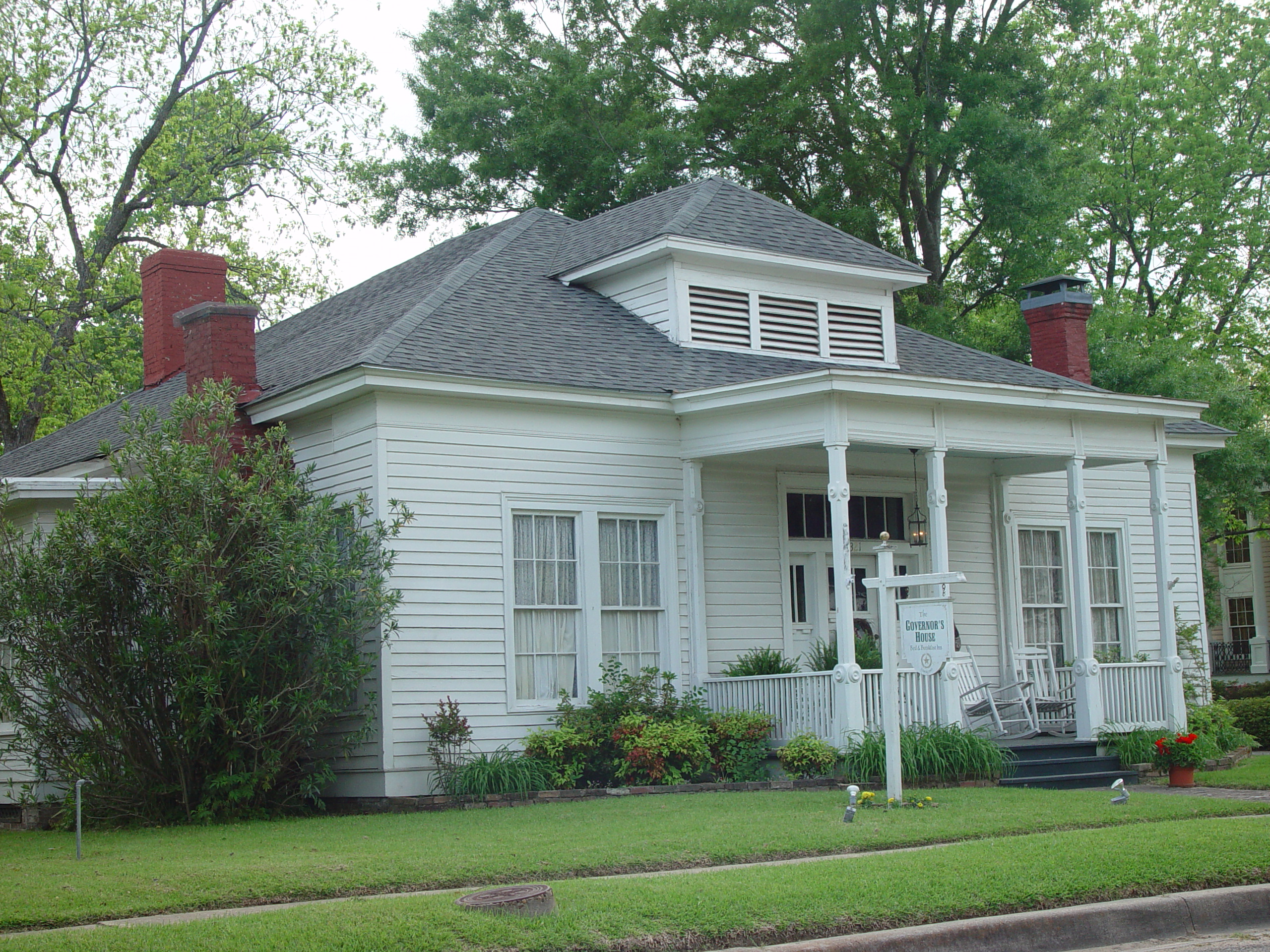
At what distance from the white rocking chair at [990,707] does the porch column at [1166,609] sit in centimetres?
Result: 166

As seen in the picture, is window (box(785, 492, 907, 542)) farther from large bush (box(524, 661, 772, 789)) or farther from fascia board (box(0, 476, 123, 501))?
fascia board (box(0, 476, 123, 501))

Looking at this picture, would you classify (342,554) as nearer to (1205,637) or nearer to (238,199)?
(1205,637)

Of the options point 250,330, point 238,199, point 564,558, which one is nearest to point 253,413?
point 250,330

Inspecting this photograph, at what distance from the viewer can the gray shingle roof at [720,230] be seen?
1833 centimetres

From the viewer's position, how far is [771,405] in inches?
604

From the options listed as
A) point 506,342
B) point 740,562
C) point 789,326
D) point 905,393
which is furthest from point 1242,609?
point 506,342

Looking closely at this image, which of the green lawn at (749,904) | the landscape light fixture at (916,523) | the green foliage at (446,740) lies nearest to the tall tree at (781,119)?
the landscape light fixture at (916,523)

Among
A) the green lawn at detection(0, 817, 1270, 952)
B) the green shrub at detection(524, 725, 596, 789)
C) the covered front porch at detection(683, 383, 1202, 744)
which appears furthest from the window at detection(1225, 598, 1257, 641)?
the green lawn at detection(0, 817, 1270, 952)

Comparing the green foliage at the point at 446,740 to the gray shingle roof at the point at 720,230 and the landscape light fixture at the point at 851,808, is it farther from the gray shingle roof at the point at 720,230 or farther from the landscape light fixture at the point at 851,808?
the gray shingle roof at the point at 720,230

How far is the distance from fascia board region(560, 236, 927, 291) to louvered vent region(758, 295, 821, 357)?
1.40 ft

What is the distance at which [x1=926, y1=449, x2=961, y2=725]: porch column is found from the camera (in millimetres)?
15164

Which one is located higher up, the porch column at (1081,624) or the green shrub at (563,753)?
the porch column at (1081,624)

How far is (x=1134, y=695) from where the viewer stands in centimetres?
1705

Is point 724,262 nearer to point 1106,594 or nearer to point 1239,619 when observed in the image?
point 1106,594
